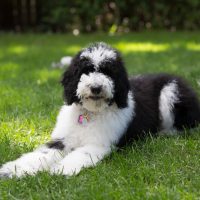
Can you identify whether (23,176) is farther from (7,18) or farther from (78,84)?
(7,18)

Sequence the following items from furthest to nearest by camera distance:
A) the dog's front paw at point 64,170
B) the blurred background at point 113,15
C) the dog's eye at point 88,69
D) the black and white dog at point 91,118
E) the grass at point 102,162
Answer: the blurred background at point 113,15
the dog's eye at point 88,69
the black and white dog at point 91,118
the dog's front paw at point 64,170
the grass at point 102,162

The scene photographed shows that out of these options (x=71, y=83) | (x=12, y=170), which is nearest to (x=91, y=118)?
(x=71, y=83)

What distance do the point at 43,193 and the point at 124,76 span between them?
54.9 inches

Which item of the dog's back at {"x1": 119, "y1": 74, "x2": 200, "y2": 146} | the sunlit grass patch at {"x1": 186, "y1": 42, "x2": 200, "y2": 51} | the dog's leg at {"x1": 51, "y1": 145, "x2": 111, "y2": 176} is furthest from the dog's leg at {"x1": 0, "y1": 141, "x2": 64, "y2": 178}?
the sunlit grass patch at {"x1": 186, "y1": 42, "x2": 200, "y2": 51}

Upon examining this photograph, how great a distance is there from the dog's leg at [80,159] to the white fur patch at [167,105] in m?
1.10

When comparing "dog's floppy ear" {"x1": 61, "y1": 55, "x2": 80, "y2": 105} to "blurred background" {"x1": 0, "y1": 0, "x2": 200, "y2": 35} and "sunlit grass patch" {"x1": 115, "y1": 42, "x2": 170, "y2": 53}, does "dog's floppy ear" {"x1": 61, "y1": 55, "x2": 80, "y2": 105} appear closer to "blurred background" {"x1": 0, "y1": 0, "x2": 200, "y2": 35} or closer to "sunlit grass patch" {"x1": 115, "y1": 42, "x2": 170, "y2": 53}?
"sunlit grass patch" {"x1": 115, "y1": 42, "x2": 170, "y2": 53}

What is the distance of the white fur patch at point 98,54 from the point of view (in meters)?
4.30

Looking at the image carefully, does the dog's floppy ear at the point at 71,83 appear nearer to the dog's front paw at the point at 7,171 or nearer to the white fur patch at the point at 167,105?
the dog's front paw at the point at 7,171

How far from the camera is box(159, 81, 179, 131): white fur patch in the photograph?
17.3ft

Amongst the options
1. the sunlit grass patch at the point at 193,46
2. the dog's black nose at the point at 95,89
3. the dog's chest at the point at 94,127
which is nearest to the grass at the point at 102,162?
the dog's chest at the point at 94,127

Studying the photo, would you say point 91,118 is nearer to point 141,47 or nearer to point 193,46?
point 141,47

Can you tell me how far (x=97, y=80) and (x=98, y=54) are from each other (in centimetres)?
30

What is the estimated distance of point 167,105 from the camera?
5.27 m

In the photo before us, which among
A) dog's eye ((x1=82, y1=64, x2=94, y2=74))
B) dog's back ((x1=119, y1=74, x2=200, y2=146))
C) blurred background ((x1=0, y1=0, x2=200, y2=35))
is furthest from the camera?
blurred background ((x1=0, y1=0, x2=200, y2=35))
